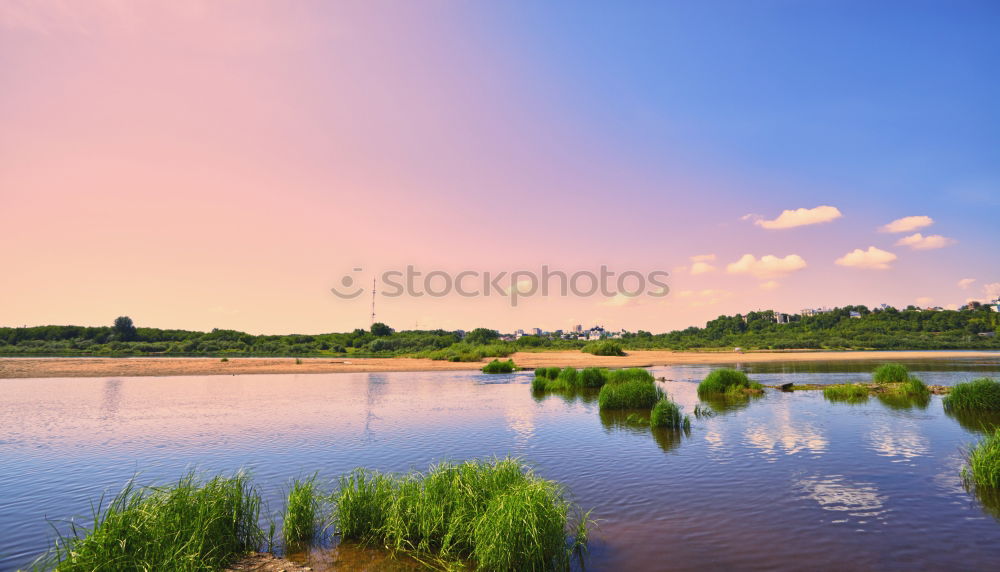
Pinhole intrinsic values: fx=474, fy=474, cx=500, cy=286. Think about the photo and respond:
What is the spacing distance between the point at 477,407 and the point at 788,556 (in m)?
22.7

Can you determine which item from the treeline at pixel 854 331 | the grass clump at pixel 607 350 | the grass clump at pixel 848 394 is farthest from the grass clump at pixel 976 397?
the treeline at pixel 854 331

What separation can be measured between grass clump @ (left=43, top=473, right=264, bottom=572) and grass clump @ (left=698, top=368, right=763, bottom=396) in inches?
1300

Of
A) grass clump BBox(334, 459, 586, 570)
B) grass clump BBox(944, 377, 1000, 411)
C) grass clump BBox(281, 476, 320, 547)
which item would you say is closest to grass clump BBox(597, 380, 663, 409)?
grass clump BBox(944, 377, 1000, 411)

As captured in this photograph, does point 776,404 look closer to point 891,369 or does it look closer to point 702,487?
point 891,369

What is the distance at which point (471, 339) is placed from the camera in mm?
137750

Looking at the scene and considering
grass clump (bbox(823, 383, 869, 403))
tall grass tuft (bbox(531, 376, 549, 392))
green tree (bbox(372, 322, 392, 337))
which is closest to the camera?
grass clump (bbox(823, 383, 869, 403))

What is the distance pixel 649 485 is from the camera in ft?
46.4

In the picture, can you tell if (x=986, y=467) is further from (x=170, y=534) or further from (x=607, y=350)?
(x=607, y=350)

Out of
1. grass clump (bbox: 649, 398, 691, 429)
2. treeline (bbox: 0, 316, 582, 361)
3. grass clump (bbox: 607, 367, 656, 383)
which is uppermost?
treeline (bbox: 0, 316, 582, 361)

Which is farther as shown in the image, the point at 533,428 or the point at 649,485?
the point at 533,428

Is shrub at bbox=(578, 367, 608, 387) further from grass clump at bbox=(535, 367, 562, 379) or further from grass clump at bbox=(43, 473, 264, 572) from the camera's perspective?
grass clump at bbox=(43, 473, 264, 572)

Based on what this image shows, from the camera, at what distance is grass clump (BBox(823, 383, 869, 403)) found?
31428 millimetres

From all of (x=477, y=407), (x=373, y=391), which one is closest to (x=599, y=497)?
(x=477, y=407)

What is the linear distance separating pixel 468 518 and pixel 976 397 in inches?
1201
